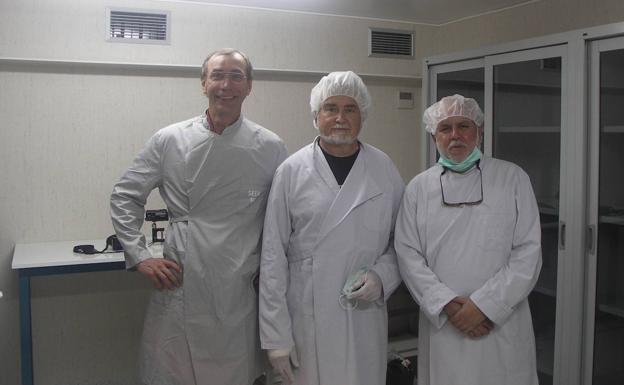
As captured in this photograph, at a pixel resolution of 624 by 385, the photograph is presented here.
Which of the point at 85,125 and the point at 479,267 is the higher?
the point at 85,125

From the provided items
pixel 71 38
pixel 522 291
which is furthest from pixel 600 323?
pixel 71 38

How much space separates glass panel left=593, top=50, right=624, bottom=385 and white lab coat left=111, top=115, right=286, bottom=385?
4.93 feet

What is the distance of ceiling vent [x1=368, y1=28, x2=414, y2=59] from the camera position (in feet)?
12.0

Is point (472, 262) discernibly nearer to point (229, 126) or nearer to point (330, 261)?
point (330, 261)

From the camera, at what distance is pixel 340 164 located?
→ 2.07 m

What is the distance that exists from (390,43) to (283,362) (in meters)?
2.42

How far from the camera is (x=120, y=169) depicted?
3143 mm

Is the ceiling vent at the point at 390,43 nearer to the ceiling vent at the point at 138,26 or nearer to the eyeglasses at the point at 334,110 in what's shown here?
the ceiling vent at the point at 138,26

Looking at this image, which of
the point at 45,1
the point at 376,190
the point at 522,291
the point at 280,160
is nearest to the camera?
the point at 522,291

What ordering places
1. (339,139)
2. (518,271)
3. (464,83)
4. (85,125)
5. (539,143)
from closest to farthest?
(518,271)
(339,139)
(539,143)
(85,125)
(464,83)

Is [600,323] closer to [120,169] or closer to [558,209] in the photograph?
[558,209]

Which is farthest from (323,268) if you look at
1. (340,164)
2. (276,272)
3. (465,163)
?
(465,163)

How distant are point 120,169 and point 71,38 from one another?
73 centimetres

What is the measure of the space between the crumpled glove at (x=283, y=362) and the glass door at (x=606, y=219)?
1.40 metres
